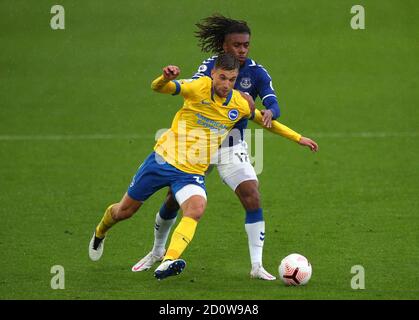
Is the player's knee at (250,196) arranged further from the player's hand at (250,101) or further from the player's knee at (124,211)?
the player's knee at (124,211)

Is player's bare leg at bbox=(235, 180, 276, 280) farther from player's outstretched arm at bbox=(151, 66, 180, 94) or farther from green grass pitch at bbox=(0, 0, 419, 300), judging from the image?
player's outstretched arm at bbox=(151, 66, 180, 94)

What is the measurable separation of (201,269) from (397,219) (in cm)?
341

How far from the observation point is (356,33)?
2569cm

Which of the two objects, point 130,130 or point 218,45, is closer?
point 218,45

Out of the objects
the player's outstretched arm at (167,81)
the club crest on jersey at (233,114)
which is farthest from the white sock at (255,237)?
the player's outstretched arm at (167,81)

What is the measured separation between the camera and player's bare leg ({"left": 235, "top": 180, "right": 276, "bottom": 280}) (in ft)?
32.9

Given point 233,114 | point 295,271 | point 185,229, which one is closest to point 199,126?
point 233,114

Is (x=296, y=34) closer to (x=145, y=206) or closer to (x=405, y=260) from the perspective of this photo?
(x=145, y=206)

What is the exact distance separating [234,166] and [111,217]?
4.58 feet

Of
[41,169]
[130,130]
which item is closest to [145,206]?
[41,169]

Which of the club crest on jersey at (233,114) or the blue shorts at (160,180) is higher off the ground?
the club crest on jersey at (233,114)

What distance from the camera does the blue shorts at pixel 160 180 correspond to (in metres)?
9.64

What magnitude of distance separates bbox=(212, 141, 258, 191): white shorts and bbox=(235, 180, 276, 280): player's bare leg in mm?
68

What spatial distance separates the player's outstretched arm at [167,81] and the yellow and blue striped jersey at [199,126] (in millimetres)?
291
